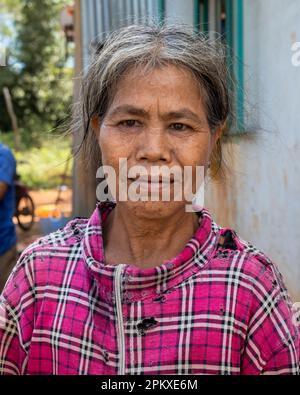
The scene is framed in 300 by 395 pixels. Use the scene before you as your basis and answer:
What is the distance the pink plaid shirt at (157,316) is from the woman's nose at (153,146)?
8.0 inches

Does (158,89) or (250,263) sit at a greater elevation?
(158,89)

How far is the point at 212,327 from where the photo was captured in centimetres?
109

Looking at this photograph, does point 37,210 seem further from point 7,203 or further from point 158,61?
point 158,61

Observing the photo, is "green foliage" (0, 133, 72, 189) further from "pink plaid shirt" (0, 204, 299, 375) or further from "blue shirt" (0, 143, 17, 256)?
"pink plaid shirt" (0, 204, 299, 375)

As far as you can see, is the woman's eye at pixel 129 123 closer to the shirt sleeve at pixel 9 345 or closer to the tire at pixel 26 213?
the shirt sleeve at pixel 9 345

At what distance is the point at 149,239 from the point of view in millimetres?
1247

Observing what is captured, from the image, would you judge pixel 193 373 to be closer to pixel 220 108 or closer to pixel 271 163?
pixel 220 108

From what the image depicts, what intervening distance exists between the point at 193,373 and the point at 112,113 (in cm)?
58

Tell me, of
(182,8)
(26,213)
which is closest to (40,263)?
(182,8)

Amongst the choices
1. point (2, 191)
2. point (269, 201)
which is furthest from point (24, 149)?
point (269, 201)

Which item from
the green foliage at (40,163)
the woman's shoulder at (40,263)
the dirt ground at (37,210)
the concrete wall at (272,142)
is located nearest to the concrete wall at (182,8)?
the concrete wall at (272,142)

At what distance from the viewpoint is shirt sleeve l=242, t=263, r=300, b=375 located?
108 centimetres

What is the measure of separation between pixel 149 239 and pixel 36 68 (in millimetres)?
16375
